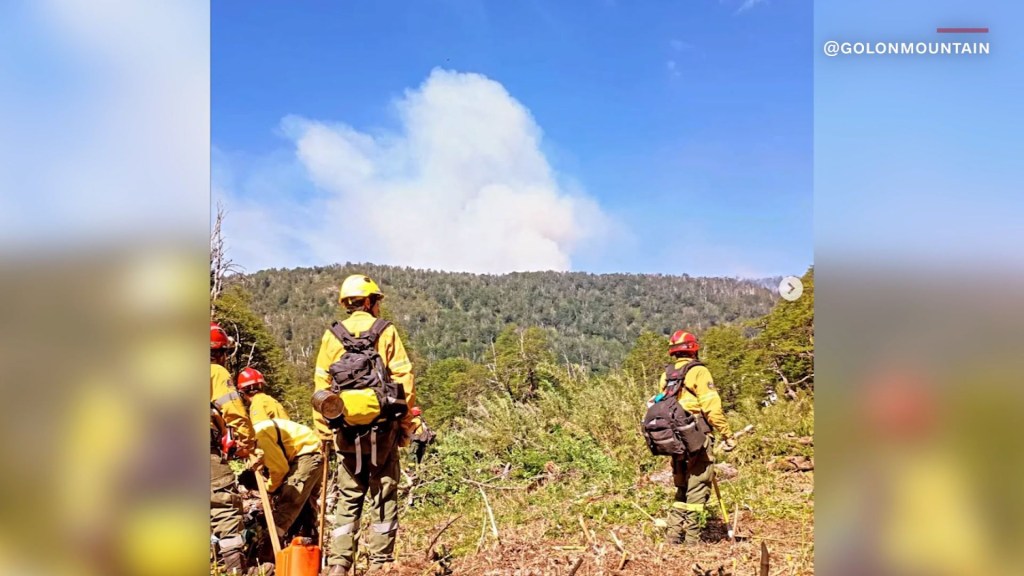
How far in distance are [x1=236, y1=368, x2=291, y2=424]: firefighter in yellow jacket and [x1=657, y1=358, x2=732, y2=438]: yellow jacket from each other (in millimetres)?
3656

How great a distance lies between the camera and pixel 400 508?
27.1 feet

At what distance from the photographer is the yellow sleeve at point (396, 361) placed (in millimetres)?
4578

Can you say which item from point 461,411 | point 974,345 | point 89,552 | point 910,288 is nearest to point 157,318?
point 89,552

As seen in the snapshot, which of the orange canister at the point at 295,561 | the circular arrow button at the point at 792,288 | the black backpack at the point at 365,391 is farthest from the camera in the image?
the black backpack at the point at 365,391

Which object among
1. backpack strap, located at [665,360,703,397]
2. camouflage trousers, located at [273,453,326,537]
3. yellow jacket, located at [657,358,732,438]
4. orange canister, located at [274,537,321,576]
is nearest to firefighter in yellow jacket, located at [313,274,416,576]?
camouflage trousers, located at [273,453,326,537]

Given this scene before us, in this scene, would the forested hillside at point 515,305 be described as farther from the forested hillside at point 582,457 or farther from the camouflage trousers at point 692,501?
the camouflage trousers at point 692,501

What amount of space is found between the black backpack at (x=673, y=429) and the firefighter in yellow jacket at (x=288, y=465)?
290cm

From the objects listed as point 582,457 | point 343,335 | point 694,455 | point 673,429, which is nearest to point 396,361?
point 343,335

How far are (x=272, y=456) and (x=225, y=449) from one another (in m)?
1.02

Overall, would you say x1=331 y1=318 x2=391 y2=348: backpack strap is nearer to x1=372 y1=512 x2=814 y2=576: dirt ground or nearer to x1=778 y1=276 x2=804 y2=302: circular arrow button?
x1=372 y1=512 x2=814 y2=576: dirt ground

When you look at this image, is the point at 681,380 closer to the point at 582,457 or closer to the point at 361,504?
the point at 361,504

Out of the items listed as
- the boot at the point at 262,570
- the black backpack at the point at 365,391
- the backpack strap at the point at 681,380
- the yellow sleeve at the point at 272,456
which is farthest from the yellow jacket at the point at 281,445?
the backpack strap at the point at 681,380

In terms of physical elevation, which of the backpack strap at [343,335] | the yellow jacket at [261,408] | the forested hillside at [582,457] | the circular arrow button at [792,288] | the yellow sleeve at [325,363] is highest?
the circular arrow button at [792,288]

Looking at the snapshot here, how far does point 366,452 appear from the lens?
179 inches
